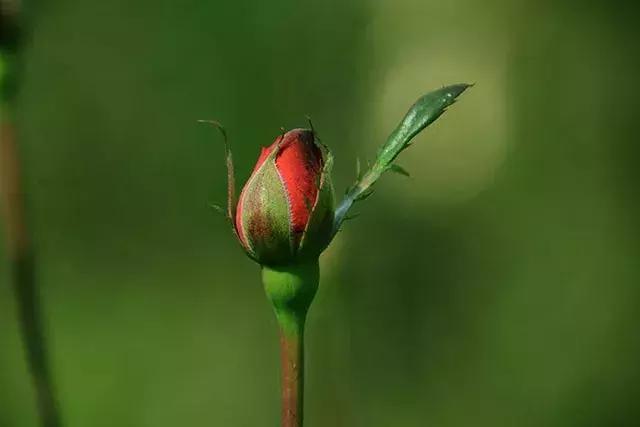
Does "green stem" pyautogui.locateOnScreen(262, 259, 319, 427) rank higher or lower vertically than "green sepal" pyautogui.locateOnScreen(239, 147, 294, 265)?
lower

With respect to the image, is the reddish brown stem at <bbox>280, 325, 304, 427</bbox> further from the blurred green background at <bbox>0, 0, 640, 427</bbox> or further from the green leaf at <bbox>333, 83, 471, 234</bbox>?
the blurred green background at <bbox>0, 0, 640, 427</bbox>

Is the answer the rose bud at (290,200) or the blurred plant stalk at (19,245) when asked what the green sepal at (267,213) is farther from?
the blurred plant stalk at (19,245)

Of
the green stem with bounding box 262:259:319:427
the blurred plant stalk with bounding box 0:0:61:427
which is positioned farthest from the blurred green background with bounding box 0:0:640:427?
the green stem with bounding box 262:259:319:427

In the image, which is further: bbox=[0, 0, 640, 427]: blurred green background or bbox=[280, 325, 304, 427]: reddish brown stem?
bbox=[0, 0, 640, 427]: blurred green background

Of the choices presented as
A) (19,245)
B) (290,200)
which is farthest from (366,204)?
(290,200)

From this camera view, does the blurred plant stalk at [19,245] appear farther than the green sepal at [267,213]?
Yes

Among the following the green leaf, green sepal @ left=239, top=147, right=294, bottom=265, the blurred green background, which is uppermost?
the green leaf

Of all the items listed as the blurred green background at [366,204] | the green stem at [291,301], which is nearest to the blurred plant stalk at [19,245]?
the green stem at [291,301]
